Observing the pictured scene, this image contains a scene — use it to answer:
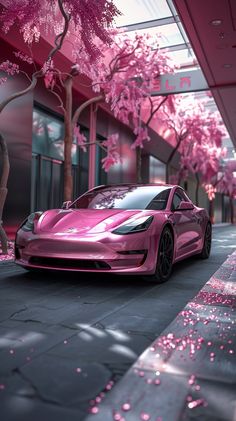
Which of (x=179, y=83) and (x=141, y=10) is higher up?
(x=141, y=10)

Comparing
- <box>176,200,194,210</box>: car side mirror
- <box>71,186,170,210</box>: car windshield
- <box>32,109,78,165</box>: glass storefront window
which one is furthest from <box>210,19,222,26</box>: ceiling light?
<box>32,109,78,165</box>: glass storefront window

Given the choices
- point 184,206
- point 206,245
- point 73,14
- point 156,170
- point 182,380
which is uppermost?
point 73,14

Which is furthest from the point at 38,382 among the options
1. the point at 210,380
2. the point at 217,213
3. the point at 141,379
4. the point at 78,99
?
the point at 217,213

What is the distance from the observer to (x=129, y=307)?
3.74m

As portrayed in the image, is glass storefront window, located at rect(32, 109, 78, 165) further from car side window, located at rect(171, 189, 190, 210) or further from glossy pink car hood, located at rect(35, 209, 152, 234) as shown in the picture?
glossy pink car hood, located at rect(35, 209, 152, 234)

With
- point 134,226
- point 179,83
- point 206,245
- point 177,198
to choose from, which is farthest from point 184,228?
point 179,83

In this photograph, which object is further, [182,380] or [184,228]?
[184,228]

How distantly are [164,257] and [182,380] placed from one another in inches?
113

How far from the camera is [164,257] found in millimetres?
4988

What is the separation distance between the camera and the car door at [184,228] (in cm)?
555

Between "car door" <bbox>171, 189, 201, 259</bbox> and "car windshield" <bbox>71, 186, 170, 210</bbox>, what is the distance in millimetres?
213

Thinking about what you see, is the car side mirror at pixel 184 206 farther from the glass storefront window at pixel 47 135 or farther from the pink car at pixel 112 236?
the glass storefront window at pixel 47 135

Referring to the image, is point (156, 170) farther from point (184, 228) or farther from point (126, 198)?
point (126, 198)

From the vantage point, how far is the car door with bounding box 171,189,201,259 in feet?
18.2
